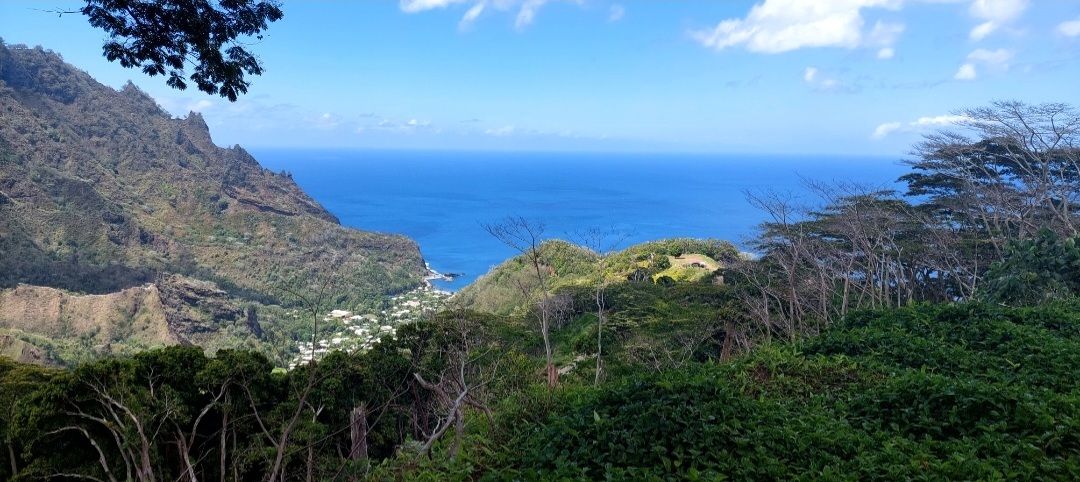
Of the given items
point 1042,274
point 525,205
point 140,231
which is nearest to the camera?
point 1042,274

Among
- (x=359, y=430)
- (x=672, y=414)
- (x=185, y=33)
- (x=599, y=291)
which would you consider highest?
(x=185, y=33)

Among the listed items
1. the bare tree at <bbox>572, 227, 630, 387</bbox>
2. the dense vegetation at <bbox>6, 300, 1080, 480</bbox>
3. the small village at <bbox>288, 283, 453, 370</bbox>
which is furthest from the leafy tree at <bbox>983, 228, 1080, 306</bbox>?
the small village at <bbox>288, 283, 453, 370</bbox>

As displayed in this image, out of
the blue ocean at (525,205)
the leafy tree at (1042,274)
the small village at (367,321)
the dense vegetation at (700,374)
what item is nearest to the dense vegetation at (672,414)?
the dense vegetation at (700,374)

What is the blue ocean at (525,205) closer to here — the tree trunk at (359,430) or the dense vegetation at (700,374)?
the dense vegetation at (700,374)

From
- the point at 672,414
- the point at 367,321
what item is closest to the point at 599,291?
the point at 672,414

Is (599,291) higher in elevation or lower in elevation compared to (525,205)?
higher

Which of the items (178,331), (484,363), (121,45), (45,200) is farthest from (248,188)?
(121,45)

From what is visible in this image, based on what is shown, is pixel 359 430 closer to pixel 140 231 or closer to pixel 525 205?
pixel 140 231

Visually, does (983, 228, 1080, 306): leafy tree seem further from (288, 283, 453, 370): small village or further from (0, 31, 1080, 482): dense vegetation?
(288, 283, 453, 370): small village

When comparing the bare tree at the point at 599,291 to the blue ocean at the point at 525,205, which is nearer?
the bare tree at the point at 599,291
